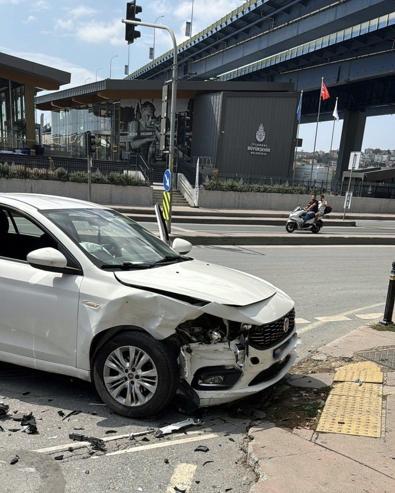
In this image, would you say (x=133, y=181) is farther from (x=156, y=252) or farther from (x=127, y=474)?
(x=127, y=474)

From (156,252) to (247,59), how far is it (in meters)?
49.6

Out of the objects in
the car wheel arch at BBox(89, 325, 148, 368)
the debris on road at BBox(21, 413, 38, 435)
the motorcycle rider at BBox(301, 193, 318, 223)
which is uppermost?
the car wheel arch at BBox(89, 325, 148, 368)

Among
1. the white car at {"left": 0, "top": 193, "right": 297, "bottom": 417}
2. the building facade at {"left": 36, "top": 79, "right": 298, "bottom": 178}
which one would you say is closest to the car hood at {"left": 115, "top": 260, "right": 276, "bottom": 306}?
the white car at {"left": 0, "top": 193, "right": 297, "bottom": 417}

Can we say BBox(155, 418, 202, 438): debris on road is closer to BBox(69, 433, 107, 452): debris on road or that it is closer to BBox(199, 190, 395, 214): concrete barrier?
BBox(69, 433, 107, 452): debris on road

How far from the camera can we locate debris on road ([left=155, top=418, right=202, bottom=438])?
3.72m

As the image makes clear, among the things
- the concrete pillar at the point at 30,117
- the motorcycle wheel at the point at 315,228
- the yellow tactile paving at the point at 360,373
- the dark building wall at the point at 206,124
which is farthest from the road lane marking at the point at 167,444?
the concrete pillar at the point at 30,117

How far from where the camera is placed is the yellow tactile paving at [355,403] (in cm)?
381

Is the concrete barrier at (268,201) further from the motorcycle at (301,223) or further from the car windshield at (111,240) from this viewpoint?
the car windshield at (111,240)

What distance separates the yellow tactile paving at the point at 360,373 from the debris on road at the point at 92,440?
2.34m

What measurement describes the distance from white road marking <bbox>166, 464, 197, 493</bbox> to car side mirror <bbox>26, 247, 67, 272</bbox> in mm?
1765

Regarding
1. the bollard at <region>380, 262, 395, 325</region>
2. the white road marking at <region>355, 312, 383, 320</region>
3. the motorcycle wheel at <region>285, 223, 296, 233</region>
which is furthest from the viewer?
the motorcycle wheel at <region>285, 223, 296, 233</region>

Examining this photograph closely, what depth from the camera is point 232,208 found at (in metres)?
33.0

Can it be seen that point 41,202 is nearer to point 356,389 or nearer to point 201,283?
point 201,283

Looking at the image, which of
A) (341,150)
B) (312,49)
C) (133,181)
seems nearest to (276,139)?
(312,49)
